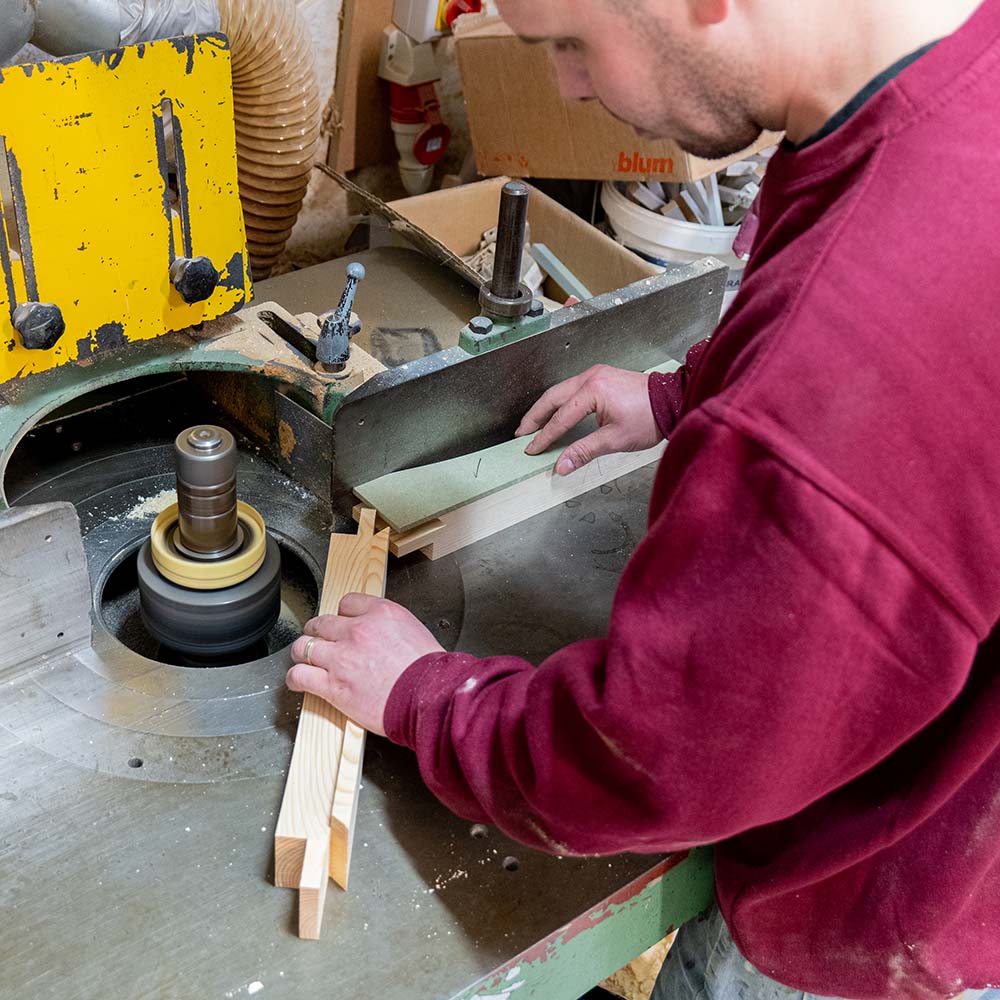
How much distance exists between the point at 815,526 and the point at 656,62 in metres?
0.35

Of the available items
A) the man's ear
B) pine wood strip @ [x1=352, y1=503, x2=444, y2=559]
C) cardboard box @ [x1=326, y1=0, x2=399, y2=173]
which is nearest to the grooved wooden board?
pine wood strip @ [x1=352, y1=503, x2=444, y2=559]

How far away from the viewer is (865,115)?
2.23 feet

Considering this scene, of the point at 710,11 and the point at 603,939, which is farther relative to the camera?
the point at 603,939

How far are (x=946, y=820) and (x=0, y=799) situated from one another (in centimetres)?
77

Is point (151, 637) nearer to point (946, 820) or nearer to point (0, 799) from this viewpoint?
point (0, 799)

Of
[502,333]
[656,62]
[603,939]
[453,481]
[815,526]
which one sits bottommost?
[603,939]

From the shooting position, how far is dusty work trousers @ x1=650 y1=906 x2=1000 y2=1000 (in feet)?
3.48

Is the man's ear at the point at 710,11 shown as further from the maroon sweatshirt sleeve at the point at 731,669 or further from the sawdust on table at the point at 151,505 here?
the sawdust on table at the point at 151,505

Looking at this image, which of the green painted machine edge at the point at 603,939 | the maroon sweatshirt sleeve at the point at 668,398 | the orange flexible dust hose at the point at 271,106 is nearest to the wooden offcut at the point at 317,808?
the green painted machine edge at the point at 603,939

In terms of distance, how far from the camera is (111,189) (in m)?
1.06

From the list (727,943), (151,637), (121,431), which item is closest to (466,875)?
(727,943)

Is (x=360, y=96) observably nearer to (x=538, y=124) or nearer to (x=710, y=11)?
(x=538, y=124)

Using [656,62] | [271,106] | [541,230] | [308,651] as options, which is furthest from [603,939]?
[541,230]

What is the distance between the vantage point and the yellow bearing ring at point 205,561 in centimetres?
110
